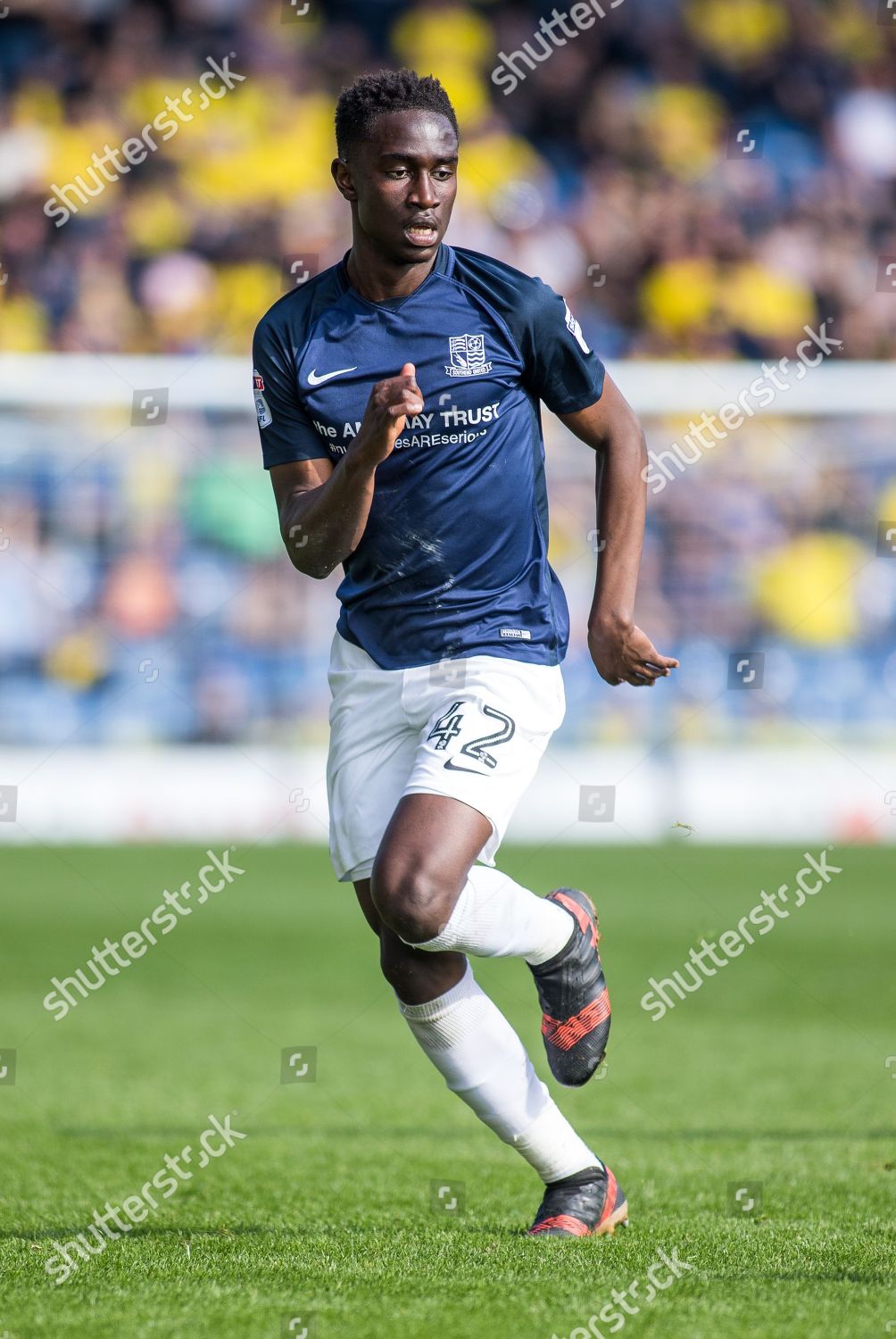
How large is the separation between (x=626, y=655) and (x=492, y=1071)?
1010 mm

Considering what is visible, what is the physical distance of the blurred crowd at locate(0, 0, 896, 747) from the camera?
11.7 m

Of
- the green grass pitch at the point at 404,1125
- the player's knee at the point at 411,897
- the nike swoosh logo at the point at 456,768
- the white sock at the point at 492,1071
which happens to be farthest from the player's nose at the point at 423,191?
the green grass pitch at the point at 404,1125

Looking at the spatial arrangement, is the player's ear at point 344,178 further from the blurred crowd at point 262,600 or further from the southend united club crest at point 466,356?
the blurred crowd at point 262,600

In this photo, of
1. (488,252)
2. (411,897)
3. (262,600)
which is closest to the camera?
(411,897)

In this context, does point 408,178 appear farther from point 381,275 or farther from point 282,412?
point 282,412

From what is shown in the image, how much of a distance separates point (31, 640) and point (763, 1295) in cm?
941

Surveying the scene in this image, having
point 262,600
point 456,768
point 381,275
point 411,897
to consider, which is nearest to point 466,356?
point 381,275

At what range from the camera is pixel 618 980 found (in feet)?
26.7

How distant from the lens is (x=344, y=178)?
12.6 feet

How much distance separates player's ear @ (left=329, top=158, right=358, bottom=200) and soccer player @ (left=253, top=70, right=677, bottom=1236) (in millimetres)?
12

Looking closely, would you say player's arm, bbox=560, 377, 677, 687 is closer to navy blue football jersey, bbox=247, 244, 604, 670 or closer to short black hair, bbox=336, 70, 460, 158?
navy blue football jersey, bbox=247, 244, 604, 670

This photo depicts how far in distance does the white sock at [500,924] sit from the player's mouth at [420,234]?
1.41m

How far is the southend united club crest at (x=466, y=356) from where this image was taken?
3.81m

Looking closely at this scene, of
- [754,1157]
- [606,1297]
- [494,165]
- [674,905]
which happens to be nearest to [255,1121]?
[754,1157]
